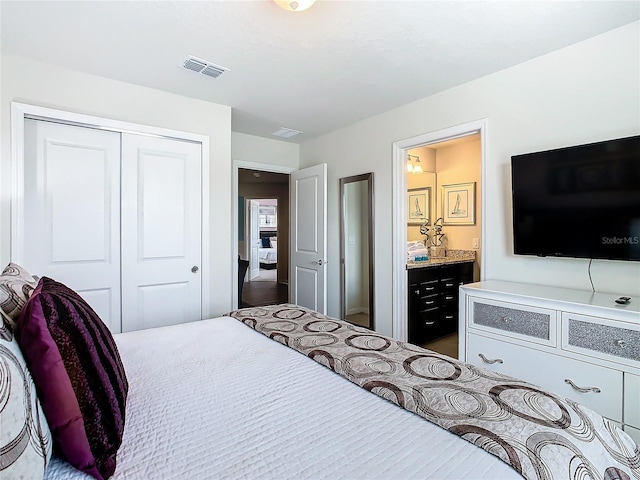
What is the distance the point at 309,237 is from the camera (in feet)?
13.8

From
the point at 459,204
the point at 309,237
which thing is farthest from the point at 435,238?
the point at 309,237

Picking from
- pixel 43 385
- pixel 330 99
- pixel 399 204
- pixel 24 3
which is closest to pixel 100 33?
pixel 24 3

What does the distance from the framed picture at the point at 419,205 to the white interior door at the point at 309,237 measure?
1.58 m

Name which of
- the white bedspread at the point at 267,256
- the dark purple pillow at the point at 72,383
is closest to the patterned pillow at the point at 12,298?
the dark purple pillow at the point at 72,383

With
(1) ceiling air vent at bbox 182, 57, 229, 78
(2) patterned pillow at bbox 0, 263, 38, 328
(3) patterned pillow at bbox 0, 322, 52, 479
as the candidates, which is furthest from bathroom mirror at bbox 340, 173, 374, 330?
(3) patterned pillow at bbox 0, 322, 52, 479

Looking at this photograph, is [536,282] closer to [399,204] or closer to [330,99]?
[399,204]

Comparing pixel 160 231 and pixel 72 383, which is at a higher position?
pixel 160 231

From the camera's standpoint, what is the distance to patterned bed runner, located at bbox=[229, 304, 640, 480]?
0.82 m

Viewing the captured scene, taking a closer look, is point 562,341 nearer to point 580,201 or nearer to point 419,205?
point 580,201

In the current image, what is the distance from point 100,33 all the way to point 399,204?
2.67m

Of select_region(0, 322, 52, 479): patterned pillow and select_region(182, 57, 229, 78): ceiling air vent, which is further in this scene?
select_region(182, 57, 229, 78): ceiling air vent

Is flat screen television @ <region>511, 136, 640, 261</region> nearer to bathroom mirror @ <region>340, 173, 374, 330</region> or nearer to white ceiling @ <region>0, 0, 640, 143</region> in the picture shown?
white ceiling @ <region>0, 0, 640, 143</region>

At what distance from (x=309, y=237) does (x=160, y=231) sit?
1785 millimetres

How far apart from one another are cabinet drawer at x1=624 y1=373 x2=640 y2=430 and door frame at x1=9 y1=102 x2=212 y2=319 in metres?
3.02
